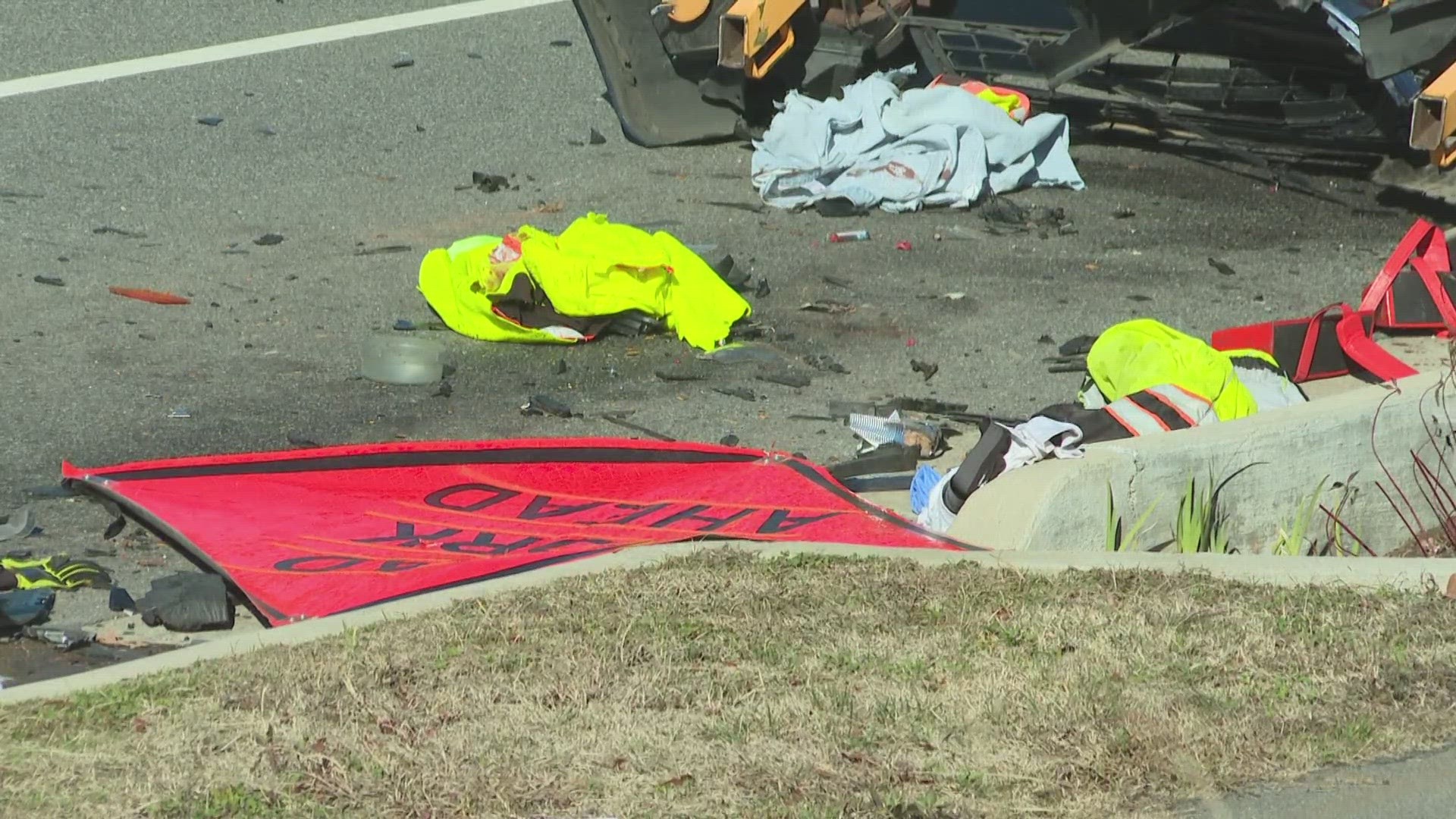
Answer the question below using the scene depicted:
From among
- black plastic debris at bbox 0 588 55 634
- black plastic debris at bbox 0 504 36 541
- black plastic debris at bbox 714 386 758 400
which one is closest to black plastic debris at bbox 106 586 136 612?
black plastic debris at bbox 0 588 55 634

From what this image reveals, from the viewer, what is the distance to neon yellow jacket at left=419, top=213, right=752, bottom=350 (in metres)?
7.03

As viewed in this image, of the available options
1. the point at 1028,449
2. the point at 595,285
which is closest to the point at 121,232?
the point at 595,285

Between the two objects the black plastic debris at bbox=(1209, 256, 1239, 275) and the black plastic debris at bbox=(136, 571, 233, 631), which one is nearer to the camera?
the black plastic debris at bbox=(136, 571, 233, 631)

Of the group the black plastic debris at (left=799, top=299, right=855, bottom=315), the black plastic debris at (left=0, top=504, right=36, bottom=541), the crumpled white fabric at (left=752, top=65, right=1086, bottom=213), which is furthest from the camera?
the crumpled white fabric at (left=752, top=65, right=1086, bottom=213)

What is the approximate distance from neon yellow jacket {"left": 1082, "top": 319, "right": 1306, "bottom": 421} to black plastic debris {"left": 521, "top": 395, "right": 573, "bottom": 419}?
1.82 metres

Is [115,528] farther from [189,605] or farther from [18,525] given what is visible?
[189,605]

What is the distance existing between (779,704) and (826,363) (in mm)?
3278

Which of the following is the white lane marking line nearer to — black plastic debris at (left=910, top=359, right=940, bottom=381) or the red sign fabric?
the red sign fabric

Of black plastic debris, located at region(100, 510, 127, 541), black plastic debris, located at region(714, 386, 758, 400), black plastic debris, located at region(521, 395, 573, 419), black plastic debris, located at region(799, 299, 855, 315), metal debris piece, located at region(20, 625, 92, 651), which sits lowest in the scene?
black plastic debris, located at region(799, 299, 855, 315)

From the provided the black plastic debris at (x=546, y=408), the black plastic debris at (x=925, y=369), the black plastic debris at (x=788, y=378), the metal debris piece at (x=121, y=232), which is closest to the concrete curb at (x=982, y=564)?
the black plastic debris at (x=546, y=408)

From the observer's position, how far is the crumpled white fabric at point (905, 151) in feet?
29.0

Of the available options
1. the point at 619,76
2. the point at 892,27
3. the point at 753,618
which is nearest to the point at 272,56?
the point at 619,76

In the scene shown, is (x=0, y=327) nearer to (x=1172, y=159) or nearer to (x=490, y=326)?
(x=490, y=326)

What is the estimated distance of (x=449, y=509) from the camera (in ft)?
16.9
